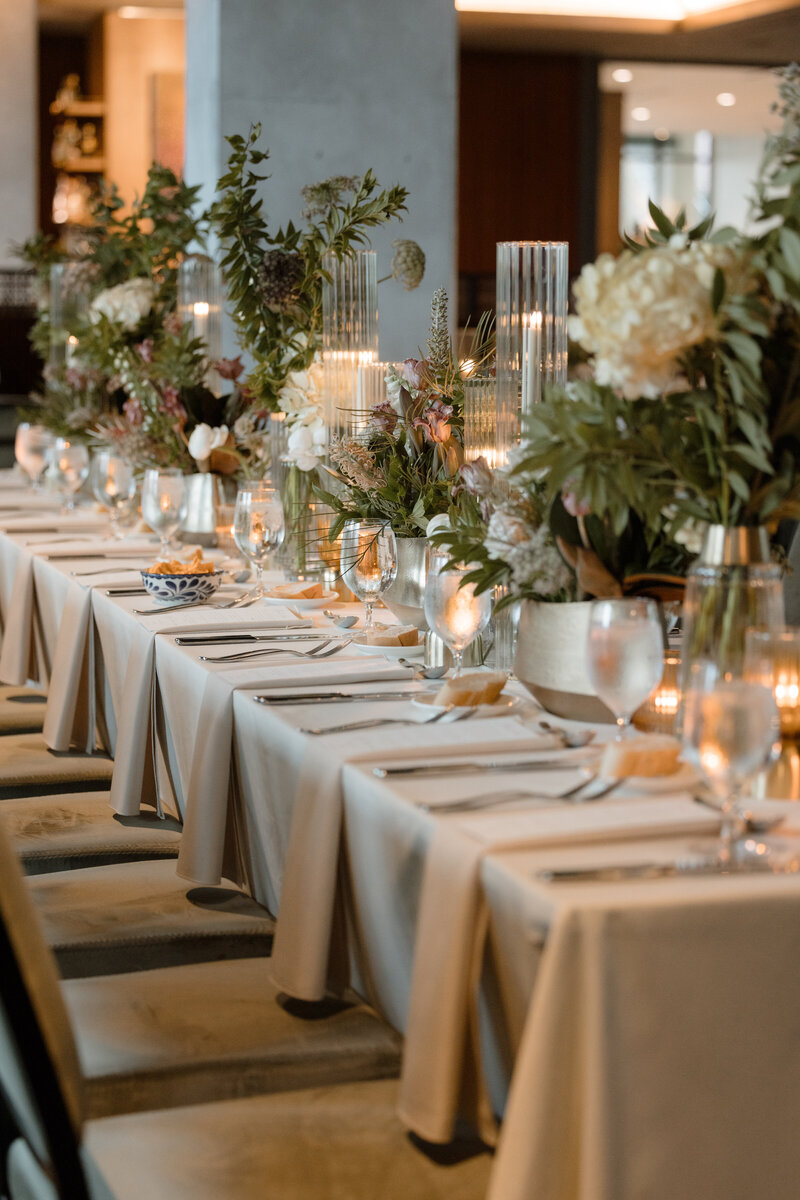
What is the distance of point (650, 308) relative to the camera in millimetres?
1434

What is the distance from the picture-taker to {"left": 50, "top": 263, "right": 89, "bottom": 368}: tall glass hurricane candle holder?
4.85 metres

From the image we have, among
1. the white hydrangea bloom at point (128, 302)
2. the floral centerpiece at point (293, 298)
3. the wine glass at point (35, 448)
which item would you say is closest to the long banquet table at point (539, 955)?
the floral centerpiece at point (293, 298)

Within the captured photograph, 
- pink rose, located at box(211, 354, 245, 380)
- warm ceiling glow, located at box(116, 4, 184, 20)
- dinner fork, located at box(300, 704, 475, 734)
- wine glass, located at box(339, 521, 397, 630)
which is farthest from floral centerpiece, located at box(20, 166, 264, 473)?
warm ceiling glow, located at box(116, 4, 184, 20)

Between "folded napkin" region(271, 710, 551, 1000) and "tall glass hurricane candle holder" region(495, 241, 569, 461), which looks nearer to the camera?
"folded napkin" region(271, 710, 551, 1000)

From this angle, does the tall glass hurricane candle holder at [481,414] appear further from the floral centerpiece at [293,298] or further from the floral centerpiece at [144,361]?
the floral centerpiece at [144,361]

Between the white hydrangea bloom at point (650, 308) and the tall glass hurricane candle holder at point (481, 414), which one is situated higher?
the white hydrangea bloom at point (650, 308)

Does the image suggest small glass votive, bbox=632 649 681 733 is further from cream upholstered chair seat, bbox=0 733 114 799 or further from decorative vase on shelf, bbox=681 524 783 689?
cream upholstered chair seat, bbox=0 733 114 799

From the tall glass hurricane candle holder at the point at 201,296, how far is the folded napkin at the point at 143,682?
1.80m

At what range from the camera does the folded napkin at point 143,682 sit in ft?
7.61

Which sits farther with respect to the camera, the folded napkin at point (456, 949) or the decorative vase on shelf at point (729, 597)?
the decorative vase on shelf at point (729, 597)

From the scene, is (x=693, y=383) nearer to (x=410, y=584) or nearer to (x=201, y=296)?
(x=410, y=584)

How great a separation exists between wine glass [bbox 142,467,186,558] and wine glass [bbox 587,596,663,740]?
165 centimetres

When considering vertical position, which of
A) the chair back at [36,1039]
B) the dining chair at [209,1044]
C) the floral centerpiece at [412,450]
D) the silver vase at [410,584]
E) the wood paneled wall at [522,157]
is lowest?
the dining chair at [209,1044]

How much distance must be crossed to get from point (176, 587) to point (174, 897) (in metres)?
0.73
